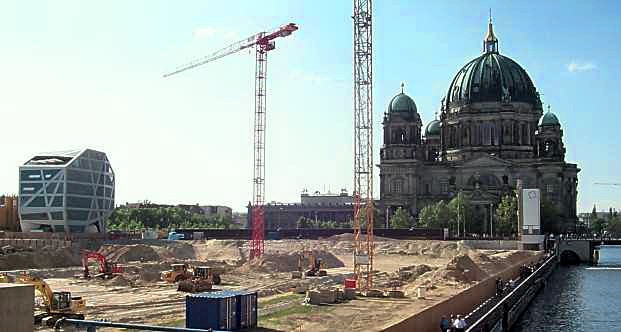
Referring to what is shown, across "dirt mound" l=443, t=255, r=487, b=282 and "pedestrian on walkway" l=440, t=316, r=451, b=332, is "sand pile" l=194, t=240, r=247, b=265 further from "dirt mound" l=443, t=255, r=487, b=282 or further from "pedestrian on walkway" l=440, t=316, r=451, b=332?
"pedestrian on walkway" l=440, t=316, r=451, b=332

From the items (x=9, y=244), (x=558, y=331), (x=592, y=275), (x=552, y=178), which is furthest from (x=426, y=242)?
(x=558, y=331)

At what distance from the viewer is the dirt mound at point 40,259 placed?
99688 mm

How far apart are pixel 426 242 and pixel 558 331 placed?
78.5 meters

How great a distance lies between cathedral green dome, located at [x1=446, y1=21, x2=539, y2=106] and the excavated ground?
57.2 metres

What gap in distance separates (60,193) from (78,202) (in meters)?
5.13

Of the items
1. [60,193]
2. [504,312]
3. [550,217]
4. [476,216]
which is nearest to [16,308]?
[504,312]

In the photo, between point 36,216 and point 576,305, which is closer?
point 576,305

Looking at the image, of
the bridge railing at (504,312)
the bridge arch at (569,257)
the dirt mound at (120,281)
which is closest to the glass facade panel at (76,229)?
the dirt mound at (120,281)

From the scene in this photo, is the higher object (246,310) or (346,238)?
(346,238)

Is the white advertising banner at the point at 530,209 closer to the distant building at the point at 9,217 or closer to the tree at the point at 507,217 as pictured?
the tree at the point at 507,217

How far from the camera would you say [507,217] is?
6260 inches

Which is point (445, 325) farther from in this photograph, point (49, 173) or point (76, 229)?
point (76, 229)

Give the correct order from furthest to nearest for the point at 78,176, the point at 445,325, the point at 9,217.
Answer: the point at 9,217 → the point at 78,176 → the point at 445,325

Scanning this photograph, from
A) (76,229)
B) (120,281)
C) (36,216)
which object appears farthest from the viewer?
(76,229)
